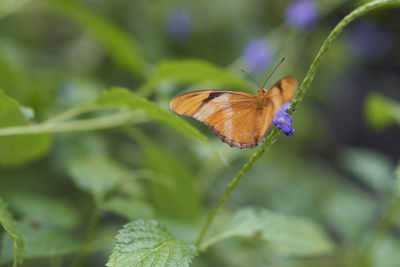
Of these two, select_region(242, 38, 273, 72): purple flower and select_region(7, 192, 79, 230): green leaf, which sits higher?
select_region(242, 38, 273, 72): purple flower

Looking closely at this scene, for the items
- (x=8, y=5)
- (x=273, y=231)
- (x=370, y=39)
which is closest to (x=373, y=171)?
(x=273, y=231)

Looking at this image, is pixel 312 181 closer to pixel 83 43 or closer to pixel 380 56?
pixel 380 56

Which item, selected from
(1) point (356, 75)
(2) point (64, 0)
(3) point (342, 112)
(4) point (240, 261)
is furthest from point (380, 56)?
(2) point (64, 0)

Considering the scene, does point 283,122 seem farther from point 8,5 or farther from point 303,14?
point 8,5

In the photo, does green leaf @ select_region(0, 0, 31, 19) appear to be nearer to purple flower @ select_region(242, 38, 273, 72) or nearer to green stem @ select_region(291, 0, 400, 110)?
purple flower @ select_region(242, 38, 273, 72)

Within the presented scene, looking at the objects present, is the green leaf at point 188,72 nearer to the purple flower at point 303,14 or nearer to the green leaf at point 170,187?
the green leaf at point 170,187

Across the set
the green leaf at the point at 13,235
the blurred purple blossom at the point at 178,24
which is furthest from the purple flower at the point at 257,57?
the green leaf at the point at 13,235

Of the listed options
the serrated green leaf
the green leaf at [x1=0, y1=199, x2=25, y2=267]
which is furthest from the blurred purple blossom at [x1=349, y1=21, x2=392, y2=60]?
the green leaf at [x1=0, y1=199, x2=25, y2=267]
